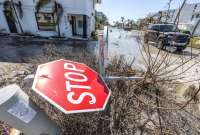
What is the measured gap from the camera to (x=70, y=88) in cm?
111

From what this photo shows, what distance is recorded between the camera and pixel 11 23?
16922mm

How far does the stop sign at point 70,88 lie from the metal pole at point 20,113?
0.32m

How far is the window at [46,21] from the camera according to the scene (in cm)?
1645

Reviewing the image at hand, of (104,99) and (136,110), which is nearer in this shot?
(104,99)

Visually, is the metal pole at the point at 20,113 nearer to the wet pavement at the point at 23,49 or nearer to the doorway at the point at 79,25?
the wet pavement at the point at 23,49

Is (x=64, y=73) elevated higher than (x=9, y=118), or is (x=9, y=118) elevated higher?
(x=64, y=73)

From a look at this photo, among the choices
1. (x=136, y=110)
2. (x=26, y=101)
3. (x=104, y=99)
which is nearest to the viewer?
(x=104, y=99)

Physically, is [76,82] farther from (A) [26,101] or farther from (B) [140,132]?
(B) [140,132]

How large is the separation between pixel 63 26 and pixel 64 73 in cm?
1650

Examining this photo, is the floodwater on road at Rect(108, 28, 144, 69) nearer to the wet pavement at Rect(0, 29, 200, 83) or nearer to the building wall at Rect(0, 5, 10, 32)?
the wet pavement at Rect(0, 29, 200, 83)

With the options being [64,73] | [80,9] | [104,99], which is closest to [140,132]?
[104,99]

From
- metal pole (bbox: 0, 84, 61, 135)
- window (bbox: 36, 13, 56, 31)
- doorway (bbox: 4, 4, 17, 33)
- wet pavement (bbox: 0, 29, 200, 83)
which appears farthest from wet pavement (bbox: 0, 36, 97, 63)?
doorway (bbox: 4, 4, 17, 33)

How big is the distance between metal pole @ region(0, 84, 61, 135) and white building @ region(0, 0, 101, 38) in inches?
622

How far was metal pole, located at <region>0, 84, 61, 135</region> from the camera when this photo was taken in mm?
1212
